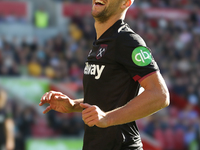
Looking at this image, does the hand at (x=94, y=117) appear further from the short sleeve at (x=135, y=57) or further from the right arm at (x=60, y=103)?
the right arm at (x=60, y=103)

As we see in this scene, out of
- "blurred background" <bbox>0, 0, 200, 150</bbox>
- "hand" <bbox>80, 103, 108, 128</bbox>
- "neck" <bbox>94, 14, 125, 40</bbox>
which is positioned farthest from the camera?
"blurred background" <bbox>0, 0, 200, 150</bbox>

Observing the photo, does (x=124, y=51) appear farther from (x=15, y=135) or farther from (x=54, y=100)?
(x=15, y=135)

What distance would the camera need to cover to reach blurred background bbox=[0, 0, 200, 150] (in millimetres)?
11453

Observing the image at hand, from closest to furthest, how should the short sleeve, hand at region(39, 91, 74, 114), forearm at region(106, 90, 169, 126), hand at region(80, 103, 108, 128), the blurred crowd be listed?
hand at region(80, 103, 108, 128) < forearm at region(106, 90, 169, 126) < the short sleeve < hand at region(39, 91, 74, 114) < the blurred crowd

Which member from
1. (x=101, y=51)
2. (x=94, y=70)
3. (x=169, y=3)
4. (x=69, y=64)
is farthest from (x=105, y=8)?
(x=169, y=3)

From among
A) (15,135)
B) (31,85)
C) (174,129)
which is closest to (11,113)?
(15,135)

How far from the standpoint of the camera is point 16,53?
13.5 m

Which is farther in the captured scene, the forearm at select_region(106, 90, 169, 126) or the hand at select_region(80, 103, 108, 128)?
the forearm at select_region(106, 90, 169, 126)

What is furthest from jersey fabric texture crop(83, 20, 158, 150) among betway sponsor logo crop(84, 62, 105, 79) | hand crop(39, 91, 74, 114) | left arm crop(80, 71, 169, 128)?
hand crop(39, 91, 74, 114)

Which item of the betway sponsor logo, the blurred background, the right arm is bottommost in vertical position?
the blurred background

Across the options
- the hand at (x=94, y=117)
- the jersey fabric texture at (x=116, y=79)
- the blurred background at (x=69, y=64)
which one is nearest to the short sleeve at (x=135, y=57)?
the jersey fabric texture at (x=116, y=79)

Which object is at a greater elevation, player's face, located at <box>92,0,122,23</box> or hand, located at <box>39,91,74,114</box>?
player's face, located at <box>92,0,122,23</box>

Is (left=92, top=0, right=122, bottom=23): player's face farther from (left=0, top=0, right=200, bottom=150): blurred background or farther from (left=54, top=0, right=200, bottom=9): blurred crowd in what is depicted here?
(left=54, top=0, right=200, bottom=9): blurred crowd

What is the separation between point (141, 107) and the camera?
2430 mm
